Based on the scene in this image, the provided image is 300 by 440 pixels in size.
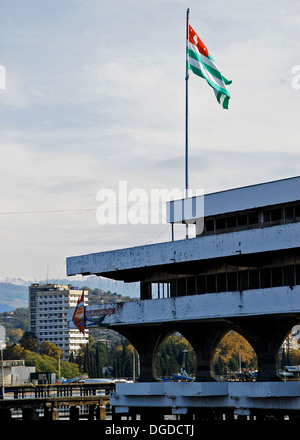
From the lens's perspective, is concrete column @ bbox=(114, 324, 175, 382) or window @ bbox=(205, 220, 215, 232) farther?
concrete column @ bbox=(114, 324, 175, 382)

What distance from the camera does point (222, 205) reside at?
52.1 metres

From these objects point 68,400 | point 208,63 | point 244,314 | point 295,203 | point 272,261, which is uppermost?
point 208,63

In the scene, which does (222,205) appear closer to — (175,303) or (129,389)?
(175,303)

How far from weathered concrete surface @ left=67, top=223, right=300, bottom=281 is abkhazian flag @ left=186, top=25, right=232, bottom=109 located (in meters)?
8.72

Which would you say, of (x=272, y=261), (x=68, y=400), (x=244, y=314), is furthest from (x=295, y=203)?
(x=68, y=400)

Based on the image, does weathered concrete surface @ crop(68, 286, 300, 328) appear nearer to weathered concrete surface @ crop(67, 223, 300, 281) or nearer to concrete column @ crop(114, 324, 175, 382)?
weathered concrete surface @ crop(67, 223, 300, 281)

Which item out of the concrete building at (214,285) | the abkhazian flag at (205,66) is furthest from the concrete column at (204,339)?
the abkhazian flag at (205,66)

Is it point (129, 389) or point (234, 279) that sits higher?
point (234, 279)

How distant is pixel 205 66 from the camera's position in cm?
5194

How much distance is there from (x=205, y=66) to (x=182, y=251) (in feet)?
39.3

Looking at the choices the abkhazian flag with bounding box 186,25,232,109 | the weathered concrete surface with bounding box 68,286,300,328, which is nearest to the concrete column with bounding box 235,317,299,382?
the weathered concrete surface with bounding box 68,286,300,328

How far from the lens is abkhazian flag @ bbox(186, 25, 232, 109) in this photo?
50.8 metres

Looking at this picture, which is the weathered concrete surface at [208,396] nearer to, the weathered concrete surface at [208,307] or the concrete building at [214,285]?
the concrete building at [214,285]
